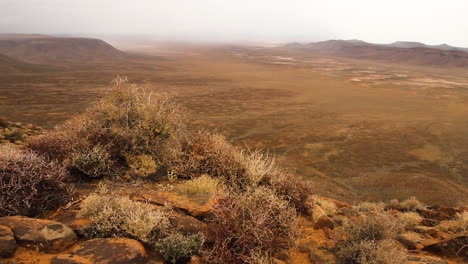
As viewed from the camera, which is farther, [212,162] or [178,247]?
[212,162]

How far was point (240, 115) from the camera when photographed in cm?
2269

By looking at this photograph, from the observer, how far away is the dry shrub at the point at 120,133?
5.15 metres

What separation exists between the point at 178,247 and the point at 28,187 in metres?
2.29

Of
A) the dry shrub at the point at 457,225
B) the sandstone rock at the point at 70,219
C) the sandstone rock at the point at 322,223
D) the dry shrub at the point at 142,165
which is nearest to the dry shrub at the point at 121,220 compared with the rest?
the sandstone rock at the point at 70,219

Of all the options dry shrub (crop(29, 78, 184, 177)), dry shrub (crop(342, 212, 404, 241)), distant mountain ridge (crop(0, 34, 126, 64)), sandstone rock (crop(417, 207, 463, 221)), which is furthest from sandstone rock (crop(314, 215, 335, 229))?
distant mountain ridge (crop(0, 34, 126, 64))

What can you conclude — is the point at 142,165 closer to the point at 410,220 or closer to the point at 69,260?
the point at 69,260

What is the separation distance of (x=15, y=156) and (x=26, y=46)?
85.7 m

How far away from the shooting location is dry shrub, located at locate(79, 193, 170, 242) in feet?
10.2

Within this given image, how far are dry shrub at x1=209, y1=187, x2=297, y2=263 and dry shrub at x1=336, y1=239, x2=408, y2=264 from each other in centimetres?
82

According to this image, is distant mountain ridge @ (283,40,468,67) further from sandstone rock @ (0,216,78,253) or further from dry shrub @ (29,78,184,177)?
sandstone rock @ (0,216,78,253)

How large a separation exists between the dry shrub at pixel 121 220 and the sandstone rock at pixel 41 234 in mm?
201

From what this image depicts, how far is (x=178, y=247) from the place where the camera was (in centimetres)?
296

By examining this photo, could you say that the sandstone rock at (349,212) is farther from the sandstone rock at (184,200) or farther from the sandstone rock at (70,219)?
the sandstone rock at (70,219)

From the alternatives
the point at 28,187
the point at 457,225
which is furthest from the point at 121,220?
the point at 457,225
